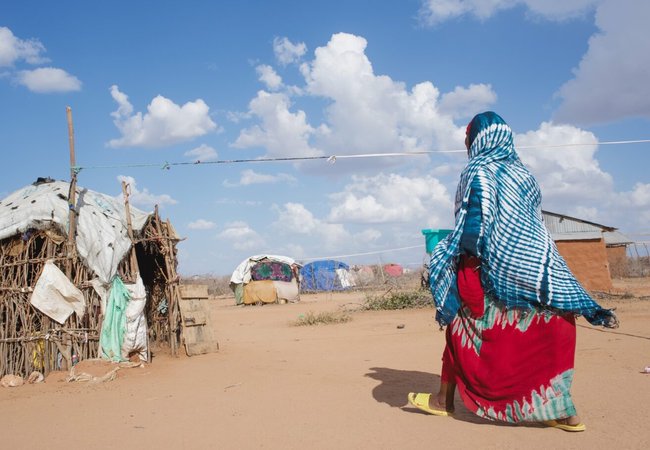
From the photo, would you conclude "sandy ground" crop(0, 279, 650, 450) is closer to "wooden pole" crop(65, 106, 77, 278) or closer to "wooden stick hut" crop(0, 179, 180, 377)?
"wooden stick hut" crop(0, 179, 180, 377)

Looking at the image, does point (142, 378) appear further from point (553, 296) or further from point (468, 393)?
point (553, 296)

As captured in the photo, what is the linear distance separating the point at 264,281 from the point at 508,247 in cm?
2038

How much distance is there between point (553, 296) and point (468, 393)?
90cm

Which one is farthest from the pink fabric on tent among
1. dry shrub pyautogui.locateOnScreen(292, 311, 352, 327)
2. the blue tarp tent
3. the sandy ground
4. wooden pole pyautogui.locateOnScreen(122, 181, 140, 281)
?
wooden pole pyautogui.locateOnScreen(122, 181, 140, 281)

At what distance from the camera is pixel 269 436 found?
412 cm

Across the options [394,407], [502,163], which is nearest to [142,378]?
[394,407]

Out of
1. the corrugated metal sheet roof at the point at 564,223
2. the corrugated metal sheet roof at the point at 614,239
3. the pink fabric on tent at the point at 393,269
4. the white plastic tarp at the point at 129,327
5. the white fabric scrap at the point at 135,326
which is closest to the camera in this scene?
the white plastic tarp at the point at 129,327

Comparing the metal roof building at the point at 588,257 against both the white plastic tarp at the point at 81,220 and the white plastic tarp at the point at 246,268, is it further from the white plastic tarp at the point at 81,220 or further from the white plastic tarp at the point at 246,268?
the white plastic tarp at the point at 81,220

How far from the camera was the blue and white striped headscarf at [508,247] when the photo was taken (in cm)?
371

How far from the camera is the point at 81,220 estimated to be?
298 inches

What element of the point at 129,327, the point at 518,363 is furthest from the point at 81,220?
the point at 518,363

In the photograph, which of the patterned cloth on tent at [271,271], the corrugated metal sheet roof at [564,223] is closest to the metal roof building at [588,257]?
the corrugated metal sheet roof at [564,223]

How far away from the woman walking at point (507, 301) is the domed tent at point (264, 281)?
779 inches

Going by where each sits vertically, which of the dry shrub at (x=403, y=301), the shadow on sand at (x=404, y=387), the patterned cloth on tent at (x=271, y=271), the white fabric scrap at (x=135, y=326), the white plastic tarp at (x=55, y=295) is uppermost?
the patterned cloth on tent at (x=271, y=271)
